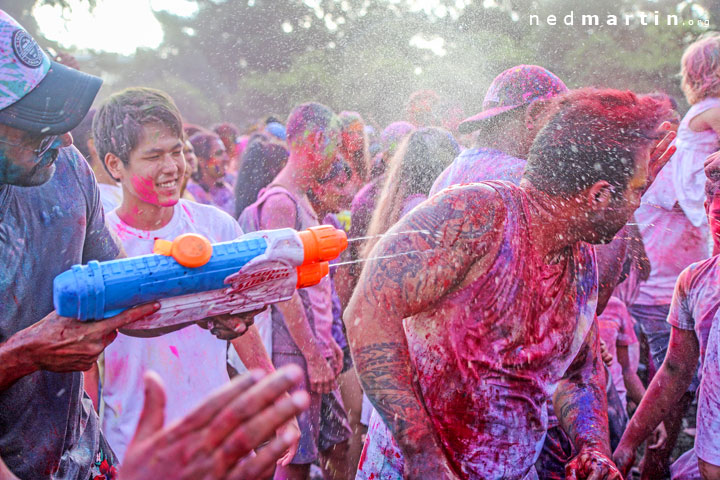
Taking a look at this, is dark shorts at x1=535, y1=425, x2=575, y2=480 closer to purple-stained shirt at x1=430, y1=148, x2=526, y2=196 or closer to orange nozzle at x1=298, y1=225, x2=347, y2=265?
purple-stained shirt at x1=430, y1=148, x2=526, y2=196

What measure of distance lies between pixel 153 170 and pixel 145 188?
9 cm

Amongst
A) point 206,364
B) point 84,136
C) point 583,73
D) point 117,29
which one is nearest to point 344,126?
point 84,136

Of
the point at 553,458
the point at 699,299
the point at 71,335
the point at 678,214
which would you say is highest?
the point at 71,335

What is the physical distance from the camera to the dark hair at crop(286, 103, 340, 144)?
3.99 metres

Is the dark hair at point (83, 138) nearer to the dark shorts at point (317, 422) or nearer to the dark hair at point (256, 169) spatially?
the dark hair at point (256, 169)

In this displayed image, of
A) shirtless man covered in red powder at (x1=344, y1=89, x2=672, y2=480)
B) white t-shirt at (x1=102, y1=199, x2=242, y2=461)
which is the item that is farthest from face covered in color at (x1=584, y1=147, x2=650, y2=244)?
white t-shirt at (x1=102, y1=199, x2=242, y2=461)

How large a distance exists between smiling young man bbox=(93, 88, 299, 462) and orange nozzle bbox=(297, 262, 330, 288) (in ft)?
2.80

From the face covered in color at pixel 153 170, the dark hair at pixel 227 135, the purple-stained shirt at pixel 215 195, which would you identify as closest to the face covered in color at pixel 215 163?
→ the purple-stained shirt at pixel 215 195

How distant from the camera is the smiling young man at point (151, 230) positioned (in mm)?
2557

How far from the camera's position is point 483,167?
9.98 ft

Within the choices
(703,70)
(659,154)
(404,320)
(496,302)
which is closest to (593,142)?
(659,154)

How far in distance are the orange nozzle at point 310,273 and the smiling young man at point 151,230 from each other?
2.80ft

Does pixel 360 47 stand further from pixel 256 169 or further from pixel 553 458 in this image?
pixel 553 458

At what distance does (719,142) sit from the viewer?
4066mm
